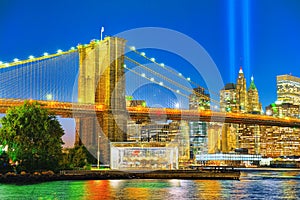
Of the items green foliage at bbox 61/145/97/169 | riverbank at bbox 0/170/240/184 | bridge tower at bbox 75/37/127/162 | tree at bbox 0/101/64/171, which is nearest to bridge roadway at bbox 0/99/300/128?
bridge tower at bbox 75/37/127/162

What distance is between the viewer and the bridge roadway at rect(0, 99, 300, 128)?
6116cm

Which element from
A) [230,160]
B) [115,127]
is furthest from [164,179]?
[230,160]

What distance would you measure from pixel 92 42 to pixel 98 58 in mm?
2469

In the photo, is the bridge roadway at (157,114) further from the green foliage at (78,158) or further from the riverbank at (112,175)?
the riverbank at (112,175)

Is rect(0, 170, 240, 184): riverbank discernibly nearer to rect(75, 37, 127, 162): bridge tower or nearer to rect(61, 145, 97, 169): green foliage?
rect(61, 145, 97, 169): green foliage

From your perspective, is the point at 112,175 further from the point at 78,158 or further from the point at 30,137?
the point at 30,137

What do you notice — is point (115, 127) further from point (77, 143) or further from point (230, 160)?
point (230, 160)

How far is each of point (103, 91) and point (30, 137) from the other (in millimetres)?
14006

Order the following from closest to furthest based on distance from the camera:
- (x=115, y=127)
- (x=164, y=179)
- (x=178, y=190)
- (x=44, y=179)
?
1. (x=178, y=190)
2. (x=44, y=179)
3. (x=164, y=179)
4. (x=115, y=127)

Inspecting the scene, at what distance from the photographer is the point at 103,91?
68312 mm

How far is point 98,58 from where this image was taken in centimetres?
6906

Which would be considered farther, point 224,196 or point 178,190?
point 178,190

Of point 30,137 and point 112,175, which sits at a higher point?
point 30,137

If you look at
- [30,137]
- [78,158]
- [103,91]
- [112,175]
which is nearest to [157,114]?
[103,91]
